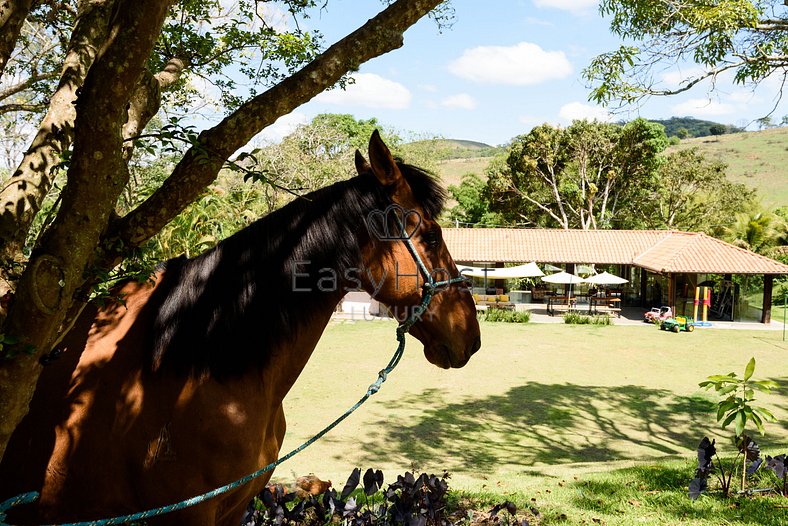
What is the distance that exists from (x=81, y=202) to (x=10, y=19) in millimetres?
1086

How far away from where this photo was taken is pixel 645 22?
24.2ft

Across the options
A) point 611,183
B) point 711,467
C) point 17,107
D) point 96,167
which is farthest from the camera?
point 611,183

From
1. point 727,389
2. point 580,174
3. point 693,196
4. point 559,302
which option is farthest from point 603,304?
point 727,389

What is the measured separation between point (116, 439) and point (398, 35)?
6.53 feet

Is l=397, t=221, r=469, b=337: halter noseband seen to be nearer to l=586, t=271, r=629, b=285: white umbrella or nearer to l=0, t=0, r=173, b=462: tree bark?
l=0, t=0, r=173, b=462: tree bark

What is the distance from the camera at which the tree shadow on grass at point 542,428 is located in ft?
28.4

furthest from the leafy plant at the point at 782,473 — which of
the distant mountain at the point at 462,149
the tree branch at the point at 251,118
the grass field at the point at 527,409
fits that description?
the distant mountain at the point at 462,149

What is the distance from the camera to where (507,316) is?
25688 mm

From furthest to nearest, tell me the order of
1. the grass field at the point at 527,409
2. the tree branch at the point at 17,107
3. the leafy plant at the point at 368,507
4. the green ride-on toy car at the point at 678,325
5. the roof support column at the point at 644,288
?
the roof support column at the point at 644,288 < the green ride-on toy car at the point at 678,325 < the grass field at the point at 527,409 < the tree branch at the point at 17,107 < the leafy plant at the point at 368,507

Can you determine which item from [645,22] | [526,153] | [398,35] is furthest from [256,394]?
[526,153]

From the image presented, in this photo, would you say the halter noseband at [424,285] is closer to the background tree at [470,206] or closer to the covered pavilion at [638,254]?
the covered pavilion at [638,254]

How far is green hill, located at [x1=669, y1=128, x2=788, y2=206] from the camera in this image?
6562 cm

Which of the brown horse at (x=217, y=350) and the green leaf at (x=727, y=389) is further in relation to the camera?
the green leaf at (x=727, y=389)

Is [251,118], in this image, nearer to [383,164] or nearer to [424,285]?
[383,164]
